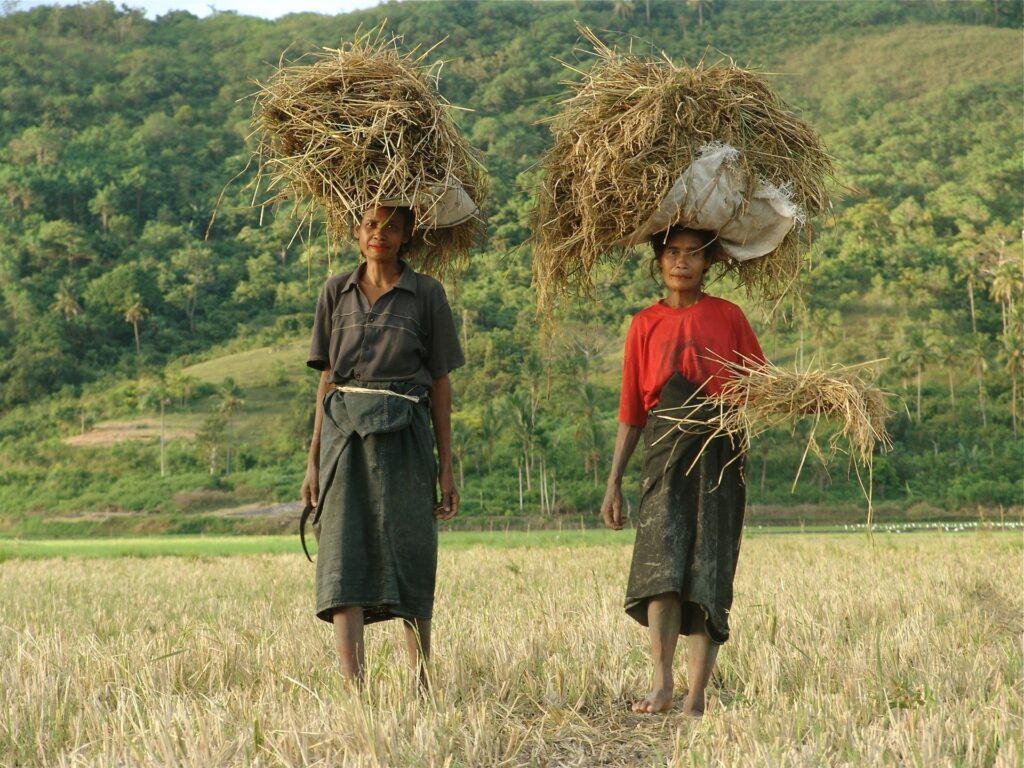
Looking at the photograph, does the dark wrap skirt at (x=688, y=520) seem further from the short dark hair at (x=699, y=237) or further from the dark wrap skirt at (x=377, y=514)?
the dark wrap skirt at (x=377, y=514)

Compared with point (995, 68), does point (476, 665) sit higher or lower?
lower

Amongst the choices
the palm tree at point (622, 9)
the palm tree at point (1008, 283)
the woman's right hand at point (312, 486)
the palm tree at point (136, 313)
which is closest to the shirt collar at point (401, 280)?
the woman's right hand at point (312, 486)

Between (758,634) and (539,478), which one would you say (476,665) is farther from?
(539,478)

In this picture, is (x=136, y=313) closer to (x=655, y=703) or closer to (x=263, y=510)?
(x=263, y=510)

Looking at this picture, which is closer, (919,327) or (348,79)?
(348,79)

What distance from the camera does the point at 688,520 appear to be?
5012mm

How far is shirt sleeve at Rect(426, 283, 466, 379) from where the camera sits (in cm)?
516

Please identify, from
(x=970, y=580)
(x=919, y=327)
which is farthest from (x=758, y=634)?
(x=919, y=327)

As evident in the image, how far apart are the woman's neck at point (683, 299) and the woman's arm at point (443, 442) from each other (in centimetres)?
104

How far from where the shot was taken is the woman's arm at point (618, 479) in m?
5.13

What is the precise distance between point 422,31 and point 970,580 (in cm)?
13802

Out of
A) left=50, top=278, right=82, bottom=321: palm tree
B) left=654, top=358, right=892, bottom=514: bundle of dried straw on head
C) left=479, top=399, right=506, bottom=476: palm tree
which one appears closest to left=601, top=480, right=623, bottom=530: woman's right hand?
left=654, top=358, right=892, bottom=514: bundle of dried straw on head

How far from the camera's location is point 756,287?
5672 mm

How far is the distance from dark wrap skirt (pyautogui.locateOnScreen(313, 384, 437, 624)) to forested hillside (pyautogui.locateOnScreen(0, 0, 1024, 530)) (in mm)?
874
